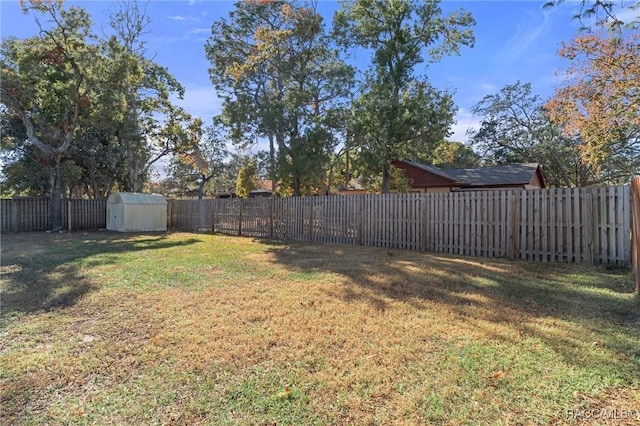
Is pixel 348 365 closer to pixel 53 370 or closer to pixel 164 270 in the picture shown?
pixel 53 370

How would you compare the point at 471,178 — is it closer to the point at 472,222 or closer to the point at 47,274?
the point at 472,222

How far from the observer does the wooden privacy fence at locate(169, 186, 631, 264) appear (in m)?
7.10

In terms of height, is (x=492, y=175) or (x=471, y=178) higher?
(x=492, y=175)

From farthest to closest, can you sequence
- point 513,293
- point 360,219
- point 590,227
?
point 360,219
point 590,227
point 513,293

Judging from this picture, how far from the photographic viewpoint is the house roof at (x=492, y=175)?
59.6 feet

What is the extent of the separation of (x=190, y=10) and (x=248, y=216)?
804cm

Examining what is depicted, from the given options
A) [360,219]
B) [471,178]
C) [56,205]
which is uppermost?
[471,178]

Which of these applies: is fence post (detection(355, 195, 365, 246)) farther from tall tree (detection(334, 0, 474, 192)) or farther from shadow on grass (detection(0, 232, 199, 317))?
shadow on grass (detection(0, 232, 199, 317))

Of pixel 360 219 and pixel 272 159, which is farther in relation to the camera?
pixel 272 159

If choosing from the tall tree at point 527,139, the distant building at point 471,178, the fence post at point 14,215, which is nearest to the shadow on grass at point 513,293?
the distant building at point 471,178

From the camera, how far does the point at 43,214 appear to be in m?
17.6

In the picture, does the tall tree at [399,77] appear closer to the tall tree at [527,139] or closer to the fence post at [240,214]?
the fence post at [240,214]

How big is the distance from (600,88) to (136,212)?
18.9 metres

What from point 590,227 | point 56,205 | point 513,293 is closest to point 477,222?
point 590,227
